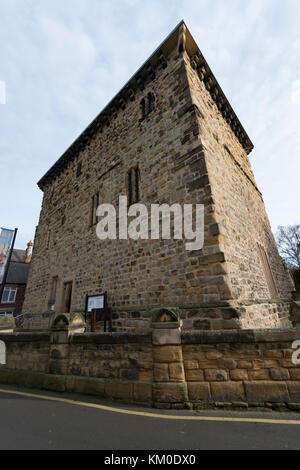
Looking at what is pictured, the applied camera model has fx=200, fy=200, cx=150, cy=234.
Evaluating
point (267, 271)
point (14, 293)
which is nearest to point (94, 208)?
point (267, 271)

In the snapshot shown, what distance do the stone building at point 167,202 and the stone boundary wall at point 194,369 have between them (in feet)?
4.53

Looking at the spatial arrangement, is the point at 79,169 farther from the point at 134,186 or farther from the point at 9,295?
the point at 9,295

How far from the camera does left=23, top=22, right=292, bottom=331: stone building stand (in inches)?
210

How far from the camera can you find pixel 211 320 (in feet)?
15.6

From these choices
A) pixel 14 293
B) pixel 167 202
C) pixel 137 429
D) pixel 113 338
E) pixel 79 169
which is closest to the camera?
pixel 137 429

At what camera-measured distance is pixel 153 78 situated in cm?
896

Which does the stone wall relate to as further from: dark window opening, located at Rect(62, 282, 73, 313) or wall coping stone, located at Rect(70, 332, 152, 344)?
dark window opening, located at Rect(62, 282, 73, 313)

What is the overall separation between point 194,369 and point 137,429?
1185 millimetres

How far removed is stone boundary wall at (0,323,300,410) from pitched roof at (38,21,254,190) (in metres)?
10.3
